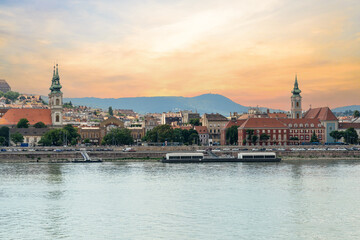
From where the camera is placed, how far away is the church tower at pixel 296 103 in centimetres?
13650

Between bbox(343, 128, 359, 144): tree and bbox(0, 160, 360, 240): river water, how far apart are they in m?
53.3

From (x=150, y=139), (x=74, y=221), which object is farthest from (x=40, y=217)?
(x=150, y=139)

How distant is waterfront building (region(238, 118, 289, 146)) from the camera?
107125 mm

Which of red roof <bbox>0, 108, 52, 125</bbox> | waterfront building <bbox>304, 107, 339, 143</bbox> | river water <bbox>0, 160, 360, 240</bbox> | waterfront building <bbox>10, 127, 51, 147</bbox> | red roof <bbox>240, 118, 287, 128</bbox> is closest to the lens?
river water <bbox>0, 160, 360, 240</bbox>

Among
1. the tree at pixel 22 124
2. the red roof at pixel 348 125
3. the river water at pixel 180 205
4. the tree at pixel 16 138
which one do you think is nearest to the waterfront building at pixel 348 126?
the red roof at pixel 348 125

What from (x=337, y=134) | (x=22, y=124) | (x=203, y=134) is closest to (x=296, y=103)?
(x=203, y=134)

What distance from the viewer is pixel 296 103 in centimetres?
13800

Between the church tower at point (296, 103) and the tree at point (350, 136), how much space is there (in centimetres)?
2360

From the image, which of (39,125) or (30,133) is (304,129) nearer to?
(39,125)

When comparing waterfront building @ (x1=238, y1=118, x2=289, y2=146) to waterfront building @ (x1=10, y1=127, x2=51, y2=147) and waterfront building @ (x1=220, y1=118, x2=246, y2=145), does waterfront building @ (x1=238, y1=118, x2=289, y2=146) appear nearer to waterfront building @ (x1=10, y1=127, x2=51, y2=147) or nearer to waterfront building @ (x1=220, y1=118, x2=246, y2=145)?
waterfront building @ (x1=220, y1=118, x2=246, y2=145)

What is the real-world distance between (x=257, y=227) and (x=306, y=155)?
182 feet

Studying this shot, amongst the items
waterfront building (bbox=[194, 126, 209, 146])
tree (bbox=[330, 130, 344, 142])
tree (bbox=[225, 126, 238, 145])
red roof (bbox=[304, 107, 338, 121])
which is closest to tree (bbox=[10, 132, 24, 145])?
waterfront building (bbox=[194, 126, 209, 146])

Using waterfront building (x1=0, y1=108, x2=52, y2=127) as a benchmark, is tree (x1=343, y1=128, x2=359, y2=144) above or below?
below

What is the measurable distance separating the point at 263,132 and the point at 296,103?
107 ft
